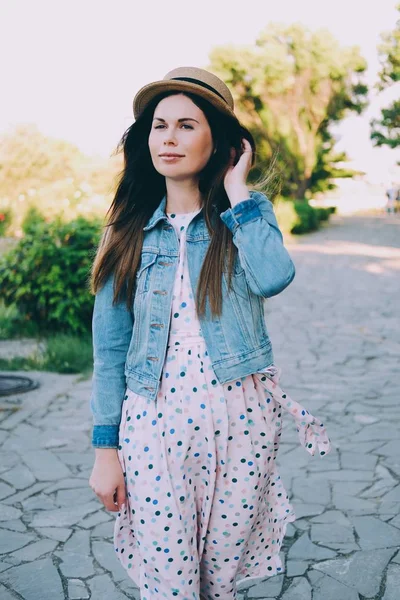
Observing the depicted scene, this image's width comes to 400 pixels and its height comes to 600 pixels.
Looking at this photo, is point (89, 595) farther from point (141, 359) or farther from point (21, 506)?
point (141, 359)

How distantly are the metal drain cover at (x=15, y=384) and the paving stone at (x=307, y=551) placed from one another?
3357mm

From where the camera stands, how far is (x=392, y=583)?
290 centimetres

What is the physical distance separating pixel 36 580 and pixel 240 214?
203cm

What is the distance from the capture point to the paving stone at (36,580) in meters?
2.91

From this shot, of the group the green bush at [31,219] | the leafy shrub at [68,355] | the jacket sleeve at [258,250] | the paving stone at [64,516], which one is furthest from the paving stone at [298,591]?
the green bush at [31,219]

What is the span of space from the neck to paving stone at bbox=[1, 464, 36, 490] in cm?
263

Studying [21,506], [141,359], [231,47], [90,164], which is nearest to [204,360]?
[141,359]

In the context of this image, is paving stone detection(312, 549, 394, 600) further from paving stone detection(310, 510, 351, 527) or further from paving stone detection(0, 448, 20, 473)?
paving stone detection(0, 448, 20, 473)

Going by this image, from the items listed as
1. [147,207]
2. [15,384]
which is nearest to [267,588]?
[147,207]

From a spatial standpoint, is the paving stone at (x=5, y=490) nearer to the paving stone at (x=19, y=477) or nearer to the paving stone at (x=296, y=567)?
the paving stone at (x=19, y=477)

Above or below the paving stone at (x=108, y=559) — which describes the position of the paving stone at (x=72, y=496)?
above

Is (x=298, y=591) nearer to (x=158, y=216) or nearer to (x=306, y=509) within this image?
(x=306, y=509)

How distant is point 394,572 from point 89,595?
1.30 metres

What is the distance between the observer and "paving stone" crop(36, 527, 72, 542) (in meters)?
3.43
